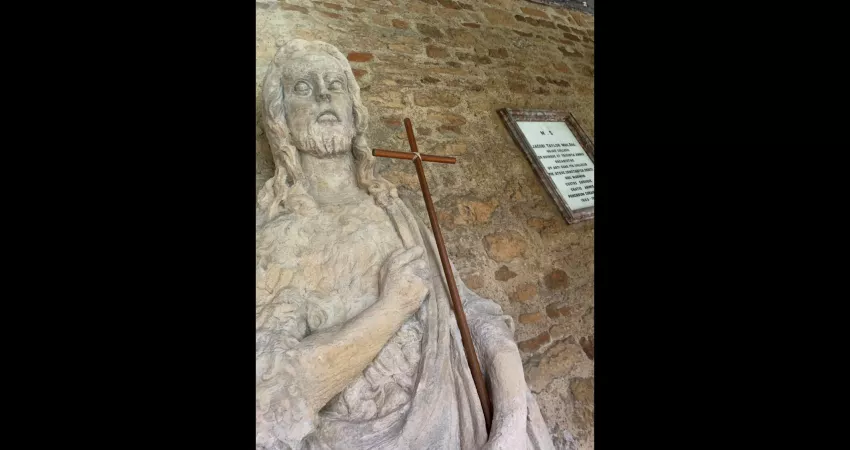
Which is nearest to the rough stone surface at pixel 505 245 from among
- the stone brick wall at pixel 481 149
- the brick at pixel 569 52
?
the stone brick wall at pixel 481 149

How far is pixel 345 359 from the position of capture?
188 centimetres

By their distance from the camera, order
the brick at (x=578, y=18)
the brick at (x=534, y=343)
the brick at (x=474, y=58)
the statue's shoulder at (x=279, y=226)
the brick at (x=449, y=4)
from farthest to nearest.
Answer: the brick at (x=578, y=18)
the brick at (x=449, y=4)
the brick at (x=474, y=58)
the brick at (x=534, y=343)
the statue's shoulder at (x=279, y=226)

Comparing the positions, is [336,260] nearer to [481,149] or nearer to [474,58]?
[481,149]

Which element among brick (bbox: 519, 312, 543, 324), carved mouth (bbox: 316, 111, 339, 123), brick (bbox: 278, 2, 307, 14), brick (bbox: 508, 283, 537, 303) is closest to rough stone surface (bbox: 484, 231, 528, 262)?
brick (bbox: 508, 283, 537, 303)

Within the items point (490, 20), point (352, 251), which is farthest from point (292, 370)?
point (490, 20)

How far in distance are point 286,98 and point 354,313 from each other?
0.89 metres

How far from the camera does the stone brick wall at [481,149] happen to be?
3061 mm

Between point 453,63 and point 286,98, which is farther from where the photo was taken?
point 453,63

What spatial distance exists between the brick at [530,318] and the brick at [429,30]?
1.85 meters

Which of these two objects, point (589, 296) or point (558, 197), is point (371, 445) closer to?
point (589, 296)

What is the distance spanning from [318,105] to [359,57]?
1.30 meters

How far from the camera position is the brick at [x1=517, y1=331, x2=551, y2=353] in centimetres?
301

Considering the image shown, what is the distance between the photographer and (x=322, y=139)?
91.5 inches

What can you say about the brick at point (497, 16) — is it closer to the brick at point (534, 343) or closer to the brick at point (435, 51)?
the brick at point (435, 51)
